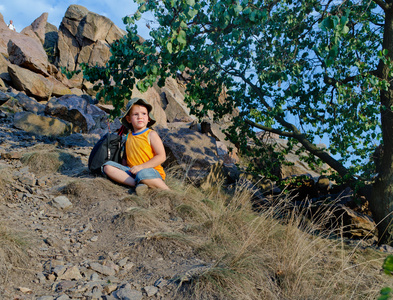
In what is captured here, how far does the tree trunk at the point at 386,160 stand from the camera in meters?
7.36

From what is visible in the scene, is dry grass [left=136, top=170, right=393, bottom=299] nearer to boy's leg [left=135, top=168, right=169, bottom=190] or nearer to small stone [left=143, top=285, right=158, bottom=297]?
small stone [left=143, top=285, right=158, bottom=297]

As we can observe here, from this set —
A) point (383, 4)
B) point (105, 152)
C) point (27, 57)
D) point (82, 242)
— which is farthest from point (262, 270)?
point (27, 57)

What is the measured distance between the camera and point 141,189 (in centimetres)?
581

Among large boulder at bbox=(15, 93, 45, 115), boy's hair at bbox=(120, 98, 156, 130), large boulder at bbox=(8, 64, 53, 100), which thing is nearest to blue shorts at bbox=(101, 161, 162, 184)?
boy's hair at bbox=(120, 98, 156, 130)

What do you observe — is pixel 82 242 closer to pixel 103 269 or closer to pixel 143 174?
pixel 103 269

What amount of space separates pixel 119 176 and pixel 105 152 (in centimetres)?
63

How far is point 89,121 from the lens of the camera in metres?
13.2

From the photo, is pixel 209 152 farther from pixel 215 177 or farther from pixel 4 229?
pixel 4 229

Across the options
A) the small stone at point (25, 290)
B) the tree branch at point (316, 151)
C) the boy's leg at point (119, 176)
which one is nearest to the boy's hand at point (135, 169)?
the boy's leg at point (119, 176)

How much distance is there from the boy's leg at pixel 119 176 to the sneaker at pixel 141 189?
0.39m

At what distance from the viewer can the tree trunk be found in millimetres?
7359

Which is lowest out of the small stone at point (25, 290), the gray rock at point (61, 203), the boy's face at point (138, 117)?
the small stone at point (25, 290)

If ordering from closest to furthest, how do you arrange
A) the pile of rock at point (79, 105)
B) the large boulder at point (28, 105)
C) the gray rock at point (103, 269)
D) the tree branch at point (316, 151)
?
the gray rock at point (103, 269)
the tree branch at point (316, 151)
the pile of rock at point (79, 105)
the large boulder at point (28, 105)

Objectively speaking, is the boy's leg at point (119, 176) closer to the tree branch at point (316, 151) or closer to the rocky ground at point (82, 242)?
the rocky ground at point (82, 242)
